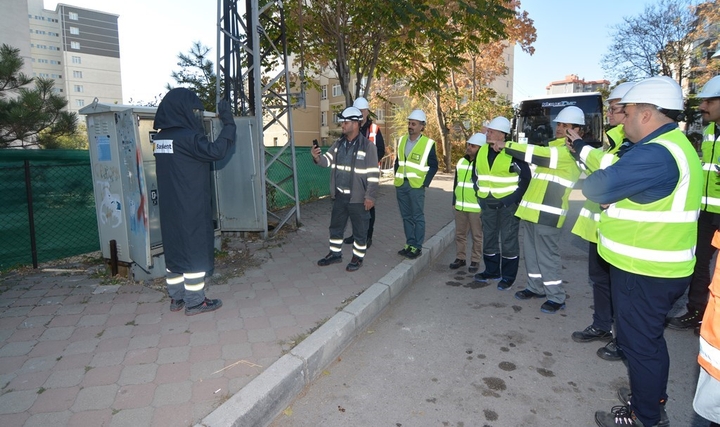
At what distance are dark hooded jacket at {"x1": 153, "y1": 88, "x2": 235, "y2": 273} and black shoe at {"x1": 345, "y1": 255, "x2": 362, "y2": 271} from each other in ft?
6.12

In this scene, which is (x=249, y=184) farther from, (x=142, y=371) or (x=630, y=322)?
(x=630, y=322)

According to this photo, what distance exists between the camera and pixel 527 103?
1500 cm

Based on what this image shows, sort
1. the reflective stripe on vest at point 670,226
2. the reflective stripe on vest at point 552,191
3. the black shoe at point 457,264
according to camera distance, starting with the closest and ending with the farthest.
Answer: the reflective stripe on vest at point 670,226 → the reflective stripe on vest at point 552,191 → the black shoe at point 457,264

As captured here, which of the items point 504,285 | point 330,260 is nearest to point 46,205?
point 330,260

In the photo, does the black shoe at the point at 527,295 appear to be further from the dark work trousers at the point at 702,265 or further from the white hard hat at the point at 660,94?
the white hard hat at the point at 660,94

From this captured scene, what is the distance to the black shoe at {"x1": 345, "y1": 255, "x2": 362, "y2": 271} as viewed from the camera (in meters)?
5.25

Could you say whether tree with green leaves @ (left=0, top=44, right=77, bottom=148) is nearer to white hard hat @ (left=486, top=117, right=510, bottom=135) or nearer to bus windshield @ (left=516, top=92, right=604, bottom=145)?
white hard hat @ (left=486, top=117, right=510, bottom=135)

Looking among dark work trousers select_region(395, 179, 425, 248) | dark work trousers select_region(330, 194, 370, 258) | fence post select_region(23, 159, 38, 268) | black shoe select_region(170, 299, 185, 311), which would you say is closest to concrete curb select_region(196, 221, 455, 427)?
dark work trousers select_region(330, 194, 370, 258)

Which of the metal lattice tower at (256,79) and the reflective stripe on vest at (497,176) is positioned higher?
the metal lattice tower at (256,79)

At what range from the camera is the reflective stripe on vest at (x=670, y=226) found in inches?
A: 93.7

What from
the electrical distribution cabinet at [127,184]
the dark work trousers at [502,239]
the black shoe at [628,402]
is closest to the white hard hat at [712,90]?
the dark work trousers at [502,239]

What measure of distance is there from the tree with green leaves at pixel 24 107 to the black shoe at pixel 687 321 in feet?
33.0

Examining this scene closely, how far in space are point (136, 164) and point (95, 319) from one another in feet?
5.50

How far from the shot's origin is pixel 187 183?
3783 mm
